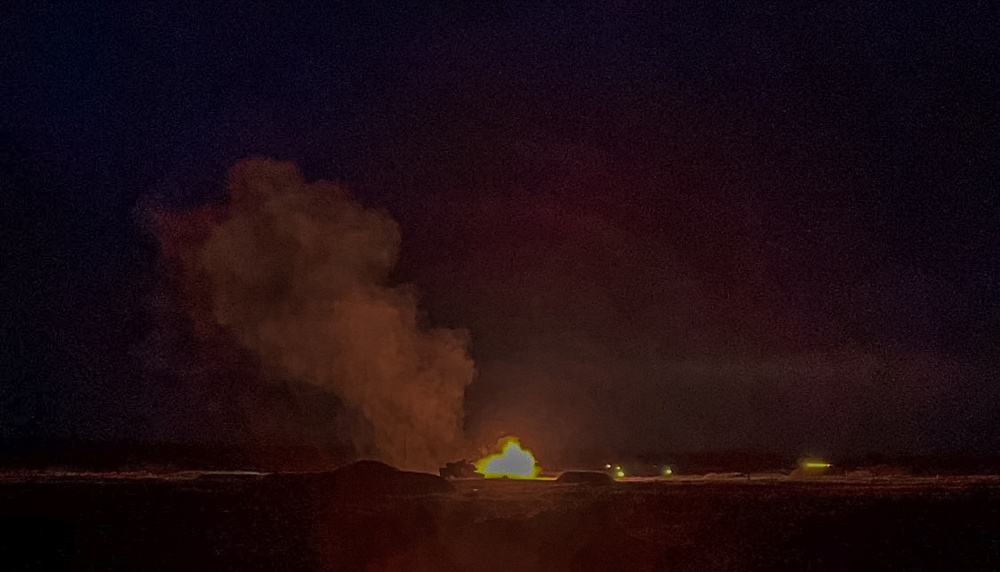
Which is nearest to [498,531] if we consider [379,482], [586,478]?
[379,482]

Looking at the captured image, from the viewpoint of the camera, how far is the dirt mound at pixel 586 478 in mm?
114562

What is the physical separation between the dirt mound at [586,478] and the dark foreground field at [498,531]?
9027 millimetres

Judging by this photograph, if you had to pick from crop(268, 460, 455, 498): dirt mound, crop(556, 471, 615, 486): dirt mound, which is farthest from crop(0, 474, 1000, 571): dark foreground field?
crop(556, 471, 615, 486): dirt mound

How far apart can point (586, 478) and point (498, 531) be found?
65.1m

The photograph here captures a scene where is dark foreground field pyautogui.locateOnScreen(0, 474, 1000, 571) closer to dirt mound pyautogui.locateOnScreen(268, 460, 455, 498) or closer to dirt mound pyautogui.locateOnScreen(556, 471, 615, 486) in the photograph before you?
dirt mound pyautogui.locateOnScreen(268, 460, 455, 498)

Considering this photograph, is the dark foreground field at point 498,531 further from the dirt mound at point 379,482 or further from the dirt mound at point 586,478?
the dirt mound at point 586,478

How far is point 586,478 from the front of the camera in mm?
116000

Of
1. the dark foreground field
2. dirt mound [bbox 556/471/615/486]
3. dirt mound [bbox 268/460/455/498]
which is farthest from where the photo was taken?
dirt mound [bbox 556/471/615/486]

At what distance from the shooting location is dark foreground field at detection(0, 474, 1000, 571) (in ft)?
136

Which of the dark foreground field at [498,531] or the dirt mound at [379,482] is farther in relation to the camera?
the dirt mound at [379,482]

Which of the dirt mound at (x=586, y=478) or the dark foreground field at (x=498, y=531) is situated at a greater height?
the dirt mound at (x=586, y=478)

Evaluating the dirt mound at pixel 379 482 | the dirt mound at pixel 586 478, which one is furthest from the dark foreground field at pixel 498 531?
the dirt mound at pixel 586 478

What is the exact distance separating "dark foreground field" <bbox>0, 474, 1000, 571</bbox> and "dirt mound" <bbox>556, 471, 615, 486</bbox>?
355 inches

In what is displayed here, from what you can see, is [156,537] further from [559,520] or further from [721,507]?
[721,507]
